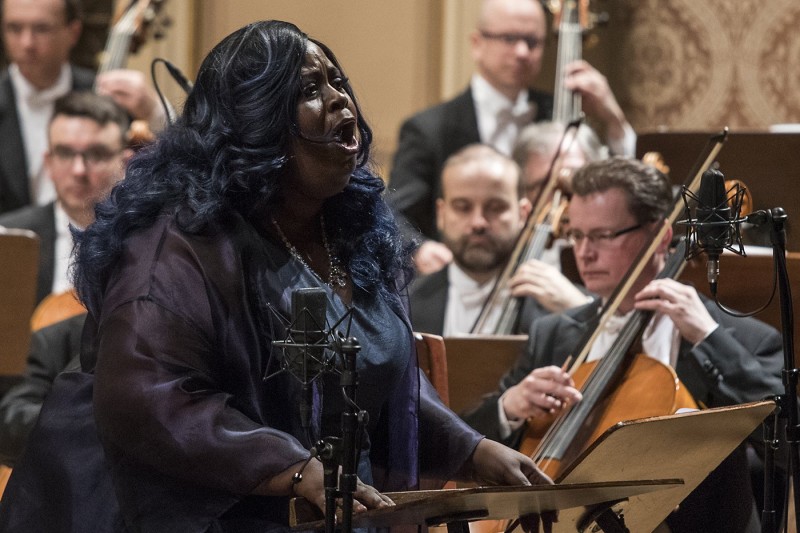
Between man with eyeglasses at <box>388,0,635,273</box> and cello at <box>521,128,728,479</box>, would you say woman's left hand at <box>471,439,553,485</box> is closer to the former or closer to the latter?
cello at <box>521,128,728,479</box>

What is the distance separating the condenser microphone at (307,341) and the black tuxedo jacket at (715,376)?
117 centimetres

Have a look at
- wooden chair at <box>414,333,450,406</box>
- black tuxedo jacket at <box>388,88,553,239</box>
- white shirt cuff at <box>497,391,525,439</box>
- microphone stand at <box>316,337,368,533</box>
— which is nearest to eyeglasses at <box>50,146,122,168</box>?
black tuxedo jacket at <box>388,88,553,239</box>

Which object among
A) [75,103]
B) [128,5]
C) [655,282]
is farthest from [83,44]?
[655,282]

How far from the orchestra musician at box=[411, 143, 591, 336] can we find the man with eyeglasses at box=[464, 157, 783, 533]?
2.59 feet

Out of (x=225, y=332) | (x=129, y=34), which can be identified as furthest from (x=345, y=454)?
(x=129, y=34)

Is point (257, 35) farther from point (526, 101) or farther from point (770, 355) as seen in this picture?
point (526, 101)

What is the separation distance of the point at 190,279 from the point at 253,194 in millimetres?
174

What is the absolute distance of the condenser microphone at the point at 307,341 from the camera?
168 cm

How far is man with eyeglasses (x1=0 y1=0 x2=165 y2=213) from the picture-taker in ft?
15.1

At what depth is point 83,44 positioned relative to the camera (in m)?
5.55

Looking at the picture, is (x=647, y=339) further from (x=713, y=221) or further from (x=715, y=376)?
(x=713, y=221)

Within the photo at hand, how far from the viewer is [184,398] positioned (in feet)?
5.69

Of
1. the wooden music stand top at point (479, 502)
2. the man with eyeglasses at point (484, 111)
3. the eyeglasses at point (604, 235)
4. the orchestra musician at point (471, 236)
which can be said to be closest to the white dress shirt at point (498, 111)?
the man with eyeglasses at point (484, 111)

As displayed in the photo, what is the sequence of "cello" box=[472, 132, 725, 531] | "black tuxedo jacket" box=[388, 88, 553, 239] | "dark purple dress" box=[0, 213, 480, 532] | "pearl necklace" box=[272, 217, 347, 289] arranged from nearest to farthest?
"dark purple dress" box=[0, 213, 480, 532], "pearl necklace" box=[272, 217, 347, 289], "cello" box=[472, 132, 725, 531], "black tuxedo jacket" box=[388, 88, 553, 239]
